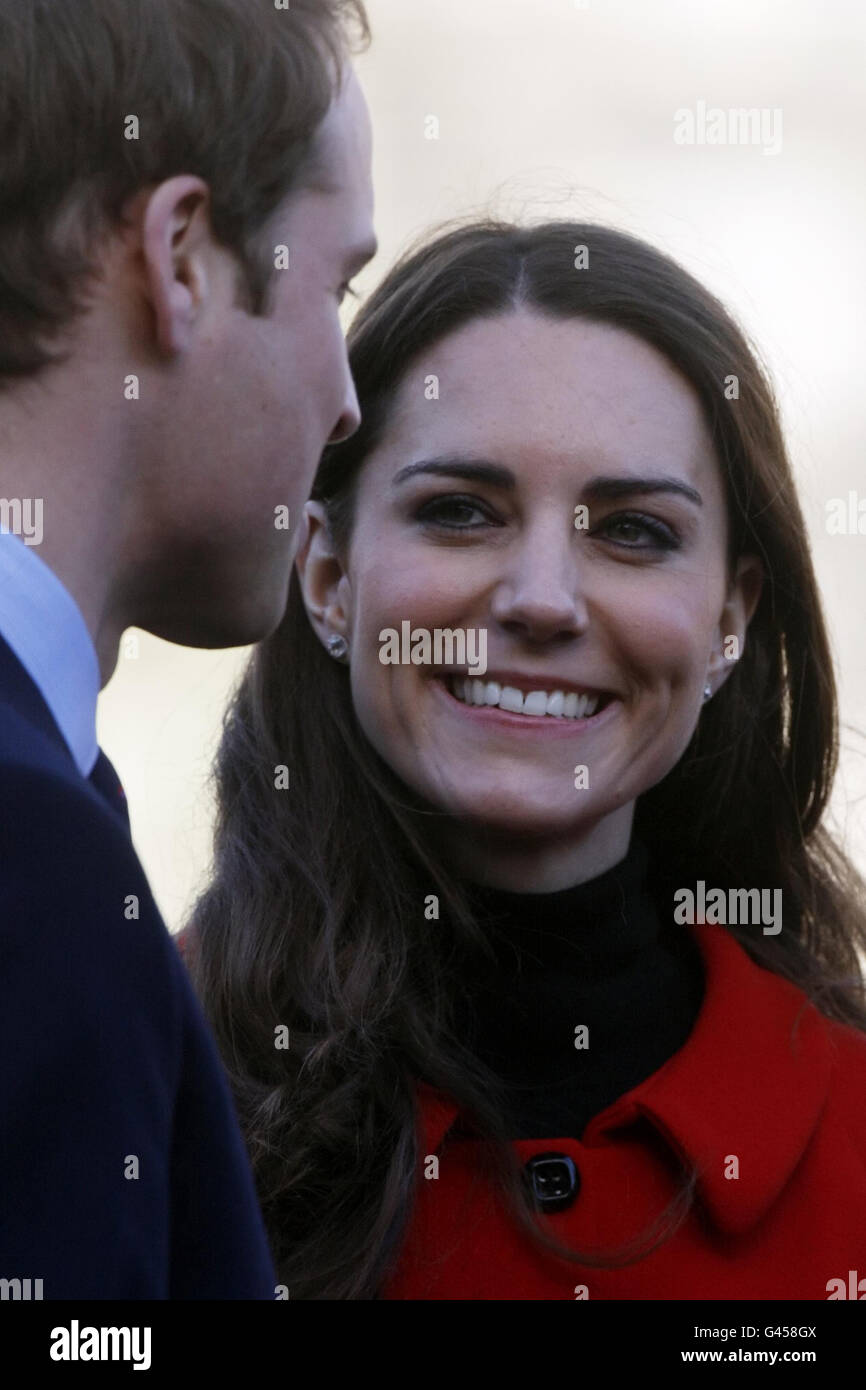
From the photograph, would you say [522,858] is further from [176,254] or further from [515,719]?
[176,254]

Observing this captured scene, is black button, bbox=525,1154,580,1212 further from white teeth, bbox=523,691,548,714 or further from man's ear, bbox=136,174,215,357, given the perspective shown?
man's ear, bbox=136,174,215,357

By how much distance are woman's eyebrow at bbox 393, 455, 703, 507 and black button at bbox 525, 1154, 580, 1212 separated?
3.10 ft

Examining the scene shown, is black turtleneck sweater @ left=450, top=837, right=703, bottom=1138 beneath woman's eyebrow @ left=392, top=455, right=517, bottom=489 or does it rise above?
beneath

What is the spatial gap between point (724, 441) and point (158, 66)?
150cm

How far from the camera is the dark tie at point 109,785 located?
1478mm

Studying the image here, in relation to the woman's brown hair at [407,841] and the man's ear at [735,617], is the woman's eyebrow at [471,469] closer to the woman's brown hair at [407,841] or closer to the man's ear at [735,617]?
the woman's brown hair at [407,841]

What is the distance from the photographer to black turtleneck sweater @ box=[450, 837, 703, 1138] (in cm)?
260

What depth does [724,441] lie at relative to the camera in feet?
9.41

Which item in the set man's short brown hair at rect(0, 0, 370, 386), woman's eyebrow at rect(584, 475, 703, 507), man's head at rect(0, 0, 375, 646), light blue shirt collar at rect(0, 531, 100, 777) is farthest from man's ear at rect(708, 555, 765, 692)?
light blue shirt collar at rect(0, 531, 100, 777)
